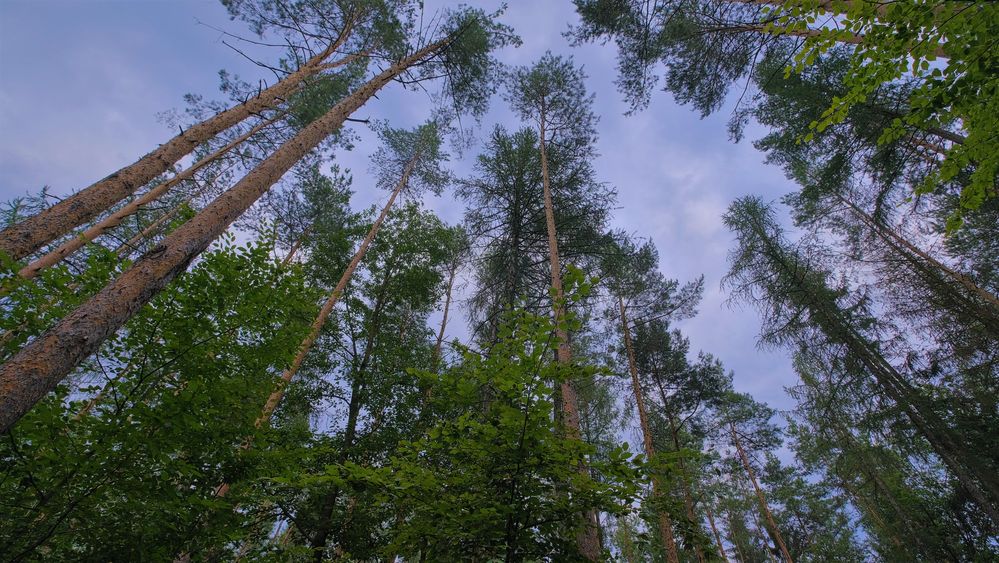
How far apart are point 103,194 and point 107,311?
311 cm

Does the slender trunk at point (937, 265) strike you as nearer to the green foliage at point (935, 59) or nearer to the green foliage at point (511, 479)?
the green foliage at point (935, 59)

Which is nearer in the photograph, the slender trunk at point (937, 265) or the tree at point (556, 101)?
the slender trunk at point (937, 265)

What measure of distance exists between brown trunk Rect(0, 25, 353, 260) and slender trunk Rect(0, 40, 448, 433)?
4.61ft

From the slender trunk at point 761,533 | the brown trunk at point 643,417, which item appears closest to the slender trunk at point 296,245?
the brown trunk at point 643,417

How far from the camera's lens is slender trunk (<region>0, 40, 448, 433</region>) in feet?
7.23

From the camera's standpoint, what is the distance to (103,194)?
4.57 metres

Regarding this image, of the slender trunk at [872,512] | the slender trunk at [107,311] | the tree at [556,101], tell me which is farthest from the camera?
the slender trunk at [872,512]

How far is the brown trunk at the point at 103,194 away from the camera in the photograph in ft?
13.1

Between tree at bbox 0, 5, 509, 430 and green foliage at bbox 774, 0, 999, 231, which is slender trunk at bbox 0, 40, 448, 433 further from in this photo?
green foliage at bbox 774, 0, 999, 231

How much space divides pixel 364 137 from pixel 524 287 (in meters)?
7.20

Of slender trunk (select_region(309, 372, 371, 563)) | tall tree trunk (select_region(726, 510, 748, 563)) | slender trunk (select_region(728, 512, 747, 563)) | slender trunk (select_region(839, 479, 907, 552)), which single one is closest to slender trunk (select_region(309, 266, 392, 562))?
slender trunk (select_region(309, 372, 371, 563))

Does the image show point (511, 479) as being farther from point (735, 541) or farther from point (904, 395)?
point (735, 541)

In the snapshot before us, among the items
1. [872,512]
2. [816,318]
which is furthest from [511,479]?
[872,512]

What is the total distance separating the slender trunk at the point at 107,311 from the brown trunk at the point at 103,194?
140 cm
